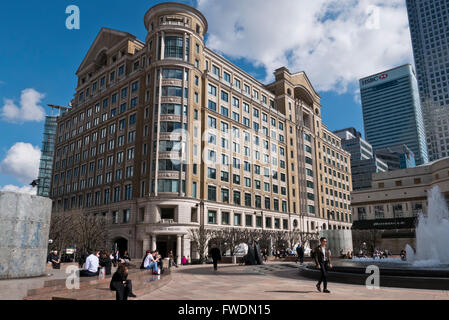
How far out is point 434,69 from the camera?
589 ft

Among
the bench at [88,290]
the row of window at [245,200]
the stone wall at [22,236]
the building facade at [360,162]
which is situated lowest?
the bench at [88,290]

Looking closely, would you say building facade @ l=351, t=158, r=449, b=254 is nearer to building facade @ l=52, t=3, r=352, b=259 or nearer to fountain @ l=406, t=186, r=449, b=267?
building facade @ l=52, t=3, r=352, b=259

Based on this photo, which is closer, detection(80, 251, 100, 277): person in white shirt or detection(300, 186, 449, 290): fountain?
detection(300, 186, 449, 290): fountain

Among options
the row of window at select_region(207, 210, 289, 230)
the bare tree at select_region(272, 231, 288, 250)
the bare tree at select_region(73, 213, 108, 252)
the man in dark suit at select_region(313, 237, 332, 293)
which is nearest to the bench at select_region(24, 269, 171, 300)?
the man in dark suit at select_region(313, 237, 332, 293)

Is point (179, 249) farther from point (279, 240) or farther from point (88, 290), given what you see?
point (88, 290)

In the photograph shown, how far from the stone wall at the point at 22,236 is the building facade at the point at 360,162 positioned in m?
139

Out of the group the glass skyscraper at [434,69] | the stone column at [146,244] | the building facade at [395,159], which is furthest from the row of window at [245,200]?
the glass skyscraper at [434,69]

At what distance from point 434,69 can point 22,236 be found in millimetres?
209990

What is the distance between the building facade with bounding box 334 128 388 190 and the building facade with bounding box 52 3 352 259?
77.5m

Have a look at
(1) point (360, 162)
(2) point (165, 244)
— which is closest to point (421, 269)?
(2) point (165, 244)

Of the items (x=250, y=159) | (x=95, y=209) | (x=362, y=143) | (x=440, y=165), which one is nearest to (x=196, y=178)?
(x=250, y=159)

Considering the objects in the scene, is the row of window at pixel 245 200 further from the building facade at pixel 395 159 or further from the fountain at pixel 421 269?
the building facade at pixel 395 159

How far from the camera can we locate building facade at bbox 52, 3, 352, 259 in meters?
45.8

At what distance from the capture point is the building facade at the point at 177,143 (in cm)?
4581
